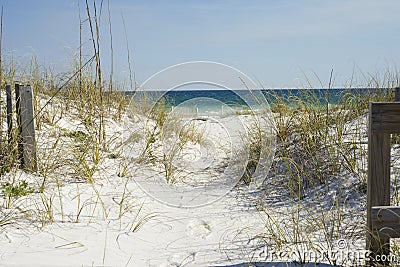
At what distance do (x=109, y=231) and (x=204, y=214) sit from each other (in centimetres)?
107

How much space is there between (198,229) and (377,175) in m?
1.63

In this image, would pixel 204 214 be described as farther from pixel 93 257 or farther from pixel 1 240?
pixel 1 240

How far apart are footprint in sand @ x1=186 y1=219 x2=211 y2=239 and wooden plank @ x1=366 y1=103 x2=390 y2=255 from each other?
136 centimetres

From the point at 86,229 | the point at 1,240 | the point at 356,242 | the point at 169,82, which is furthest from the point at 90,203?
the point at 356,242

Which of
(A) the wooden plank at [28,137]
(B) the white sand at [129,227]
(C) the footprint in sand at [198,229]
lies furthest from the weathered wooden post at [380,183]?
(A) the wooden plank at [28,137]

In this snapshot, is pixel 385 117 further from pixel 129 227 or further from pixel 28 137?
pixel 28 137

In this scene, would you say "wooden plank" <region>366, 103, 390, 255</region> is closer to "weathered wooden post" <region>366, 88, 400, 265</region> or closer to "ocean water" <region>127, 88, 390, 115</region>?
"weathered wooden post" <region>366, 88, 400, 265</region>

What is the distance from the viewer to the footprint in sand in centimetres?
343

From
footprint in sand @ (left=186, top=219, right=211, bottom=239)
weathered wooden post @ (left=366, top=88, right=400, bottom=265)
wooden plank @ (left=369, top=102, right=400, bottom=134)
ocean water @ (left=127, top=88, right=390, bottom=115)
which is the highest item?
ocean water @ (left=127, top=88, right=390, bottom=115)

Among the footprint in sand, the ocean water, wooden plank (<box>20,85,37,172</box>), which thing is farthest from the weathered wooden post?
wooden plank (<box>20,85,37,172</box>)

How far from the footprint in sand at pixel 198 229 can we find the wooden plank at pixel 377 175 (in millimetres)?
1361

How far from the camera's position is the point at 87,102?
244 inches

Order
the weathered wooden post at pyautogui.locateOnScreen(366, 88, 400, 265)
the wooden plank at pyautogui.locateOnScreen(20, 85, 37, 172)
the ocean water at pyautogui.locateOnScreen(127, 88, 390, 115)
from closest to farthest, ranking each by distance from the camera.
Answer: the weathered wooden post at pyautogui.locateOnScreen(366, 88, 400, 265) → the wooden plank at pyautogui.locateOnScreen(20, 85, 37, 172) → the ocean water at pyautogui.locateOnScreen(127, 88, 390, 115)

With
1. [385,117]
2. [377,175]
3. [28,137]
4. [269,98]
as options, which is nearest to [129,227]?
[28,137]
